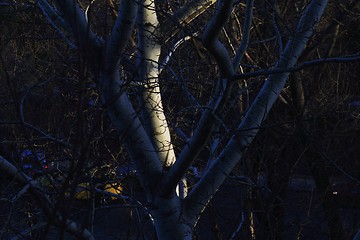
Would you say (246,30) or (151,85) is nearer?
(246,30)

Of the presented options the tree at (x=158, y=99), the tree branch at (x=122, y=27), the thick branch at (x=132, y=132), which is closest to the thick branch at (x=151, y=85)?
the tree at (x=158, y=99)

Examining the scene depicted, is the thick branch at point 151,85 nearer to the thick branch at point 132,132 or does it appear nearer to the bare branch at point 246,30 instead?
the thick branch at point 132,132

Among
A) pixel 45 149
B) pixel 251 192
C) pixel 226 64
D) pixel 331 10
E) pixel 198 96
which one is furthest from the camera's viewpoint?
pixel 331 10

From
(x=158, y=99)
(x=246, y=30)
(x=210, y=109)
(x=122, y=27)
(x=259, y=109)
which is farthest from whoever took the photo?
(x=158, y=99)

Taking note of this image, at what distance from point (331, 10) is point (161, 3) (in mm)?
4058

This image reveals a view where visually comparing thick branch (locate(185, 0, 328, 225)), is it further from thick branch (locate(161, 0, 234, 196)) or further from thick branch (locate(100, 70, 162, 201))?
thick branch (locate(100, 70, 162, 201))

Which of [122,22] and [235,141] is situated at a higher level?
[122,22]

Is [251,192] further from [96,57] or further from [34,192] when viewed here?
[34,192]

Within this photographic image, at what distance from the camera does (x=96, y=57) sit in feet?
18.6

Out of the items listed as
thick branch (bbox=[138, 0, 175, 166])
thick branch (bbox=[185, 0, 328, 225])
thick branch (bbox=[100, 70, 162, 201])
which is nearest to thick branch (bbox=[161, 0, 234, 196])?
thick branch (bbox=[100, 70, 162, 201])

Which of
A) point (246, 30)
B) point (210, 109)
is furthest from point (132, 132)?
point (246, 30)

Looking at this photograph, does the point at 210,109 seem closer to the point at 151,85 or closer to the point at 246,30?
the point at 246,30

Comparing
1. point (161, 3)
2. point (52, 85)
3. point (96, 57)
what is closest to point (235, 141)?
point (96, 57)

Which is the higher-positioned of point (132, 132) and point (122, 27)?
point (122, 27)
